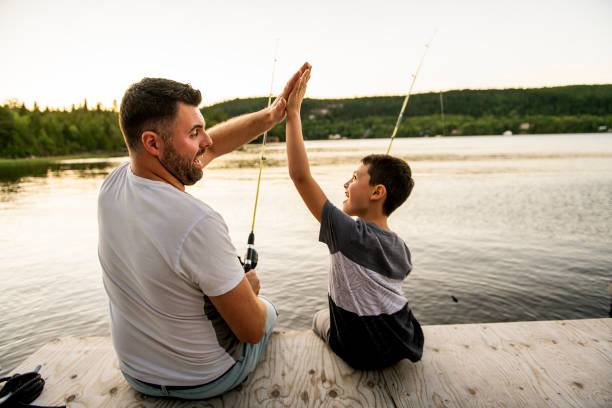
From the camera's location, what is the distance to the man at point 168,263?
1.61 meters

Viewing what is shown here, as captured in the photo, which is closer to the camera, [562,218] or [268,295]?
[268,295]

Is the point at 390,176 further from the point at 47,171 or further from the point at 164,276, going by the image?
the point at 47,171

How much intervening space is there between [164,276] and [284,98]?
59.4 inches

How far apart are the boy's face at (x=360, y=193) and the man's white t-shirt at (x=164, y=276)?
1.04m

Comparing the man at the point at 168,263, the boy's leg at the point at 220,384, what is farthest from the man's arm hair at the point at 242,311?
the boy's leg at the point at 220,384

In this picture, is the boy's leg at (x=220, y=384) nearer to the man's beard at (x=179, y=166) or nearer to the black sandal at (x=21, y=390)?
the black sandal at (x=21, y=390)

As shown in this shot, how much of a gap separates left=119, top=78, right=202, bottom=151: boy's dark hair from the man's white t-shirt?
0.71ft

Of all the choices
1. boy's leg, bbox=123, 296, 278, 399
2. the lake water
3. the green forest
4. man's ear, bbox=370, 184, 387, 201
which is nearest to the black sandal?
boy's leg, bbox=123, 296, 278, 399

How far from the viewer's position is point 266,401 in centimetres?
220

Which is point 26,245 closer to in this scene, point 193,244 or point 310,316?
point 310,316

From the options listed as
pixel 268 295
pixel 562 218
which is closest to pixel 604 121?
pixel 562 218

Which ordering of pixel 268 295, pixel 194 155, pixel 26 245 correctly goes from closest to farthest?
pixel 194 155, pixel 268 295, pixel 26 245

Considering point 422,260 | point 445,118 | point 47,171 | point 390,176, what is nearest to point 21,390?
point 390,176

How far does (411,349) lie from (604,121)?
124219 millimetres
